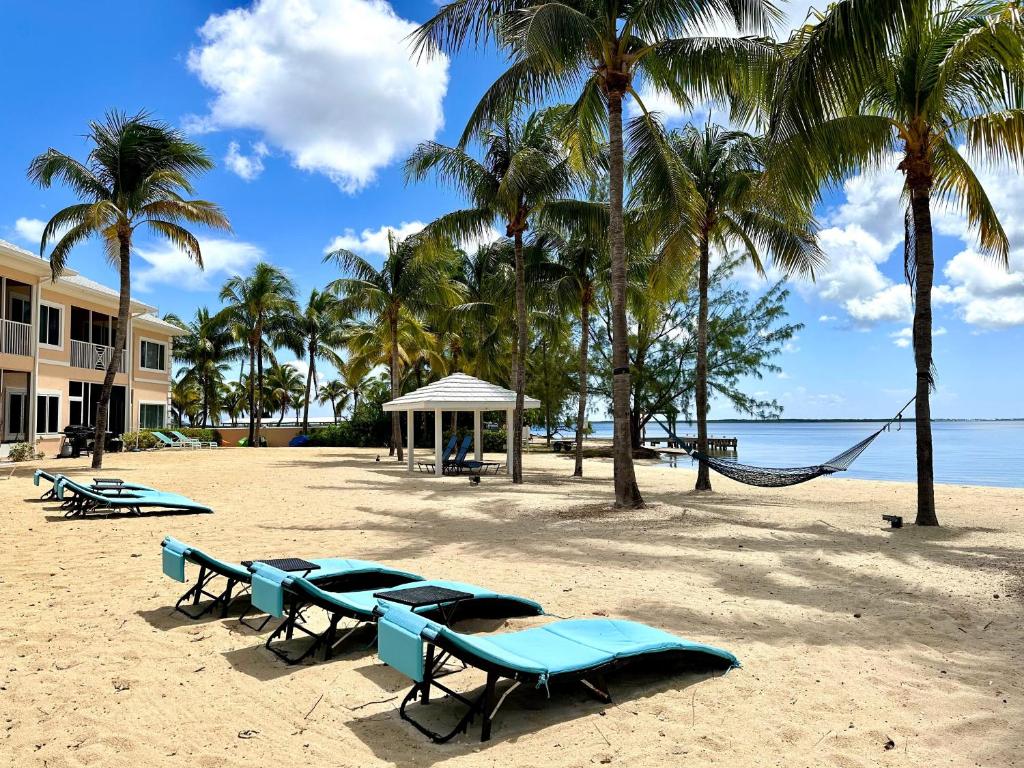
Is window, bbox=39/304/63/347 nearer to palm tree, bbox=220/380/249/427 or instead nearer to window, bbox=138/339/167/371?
window, bbox=138/339/167/371

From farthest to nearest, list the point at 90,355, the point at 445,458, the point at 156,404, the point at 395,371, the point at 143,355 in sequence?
the point at 156,404, the point at 143,355, the point at 395,371, the point at 90,355, the point at 445,458

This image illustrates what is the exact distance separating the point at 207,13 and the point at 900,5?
10.7 m

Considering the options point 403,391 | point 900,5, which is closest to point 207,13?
point 900,5

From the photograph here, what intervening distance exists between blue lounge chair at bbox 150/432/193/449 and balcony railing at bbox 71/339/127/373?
345 centimetres

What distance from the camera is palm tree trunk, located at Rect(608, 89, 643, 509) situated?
1146cm

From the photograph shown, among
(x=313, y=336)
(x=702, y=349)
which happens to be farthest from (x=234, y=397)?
(x=702, y=349)

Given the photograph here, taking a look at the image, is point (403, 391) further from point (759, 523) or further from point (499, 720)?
point (499, 720)

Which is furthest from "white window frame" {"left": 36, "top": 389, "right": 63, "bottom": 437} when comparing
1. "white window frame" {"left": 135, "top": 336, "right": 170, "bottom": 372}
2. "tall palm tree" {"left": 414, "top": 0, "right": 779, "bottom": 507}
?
"tall palm tree" {"left": 414, "top": 0, "right": 779, "bottom": 507}

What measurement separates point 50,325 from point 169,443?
23.6ft

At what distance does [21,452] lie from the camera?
20594 mm

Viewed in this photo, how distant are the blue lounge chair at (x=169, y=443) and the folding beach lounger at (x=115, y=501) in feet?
62.4

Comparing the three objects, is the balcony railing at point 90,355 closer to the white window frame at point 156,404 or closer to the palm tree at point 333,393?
the white window frame at point 156,404

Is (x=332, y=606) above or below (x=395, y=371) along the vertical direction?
below

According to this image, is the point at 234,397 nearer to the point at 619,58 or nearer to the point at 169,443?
the point at 169,443
